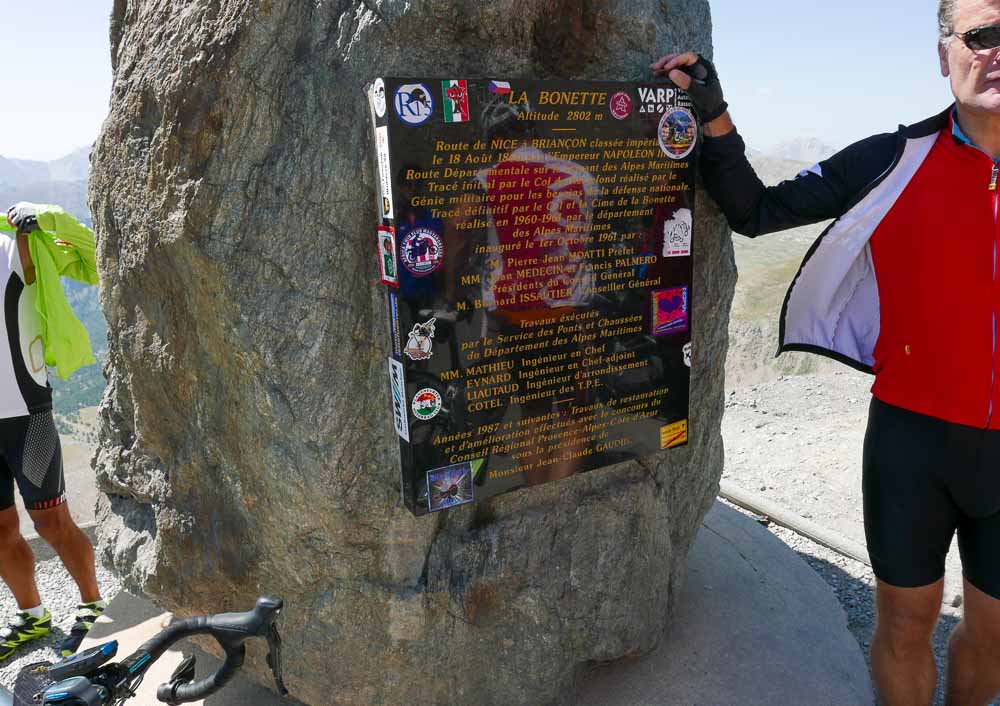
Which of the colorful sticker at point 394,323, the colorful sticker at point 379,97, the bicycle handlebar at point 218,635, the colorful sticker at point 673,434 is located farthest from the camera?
the colorful sticker at point 673,434

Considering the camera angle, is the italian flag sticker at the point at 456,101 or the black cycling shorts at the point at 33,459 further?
the black cycling shorts at the point at 33,459

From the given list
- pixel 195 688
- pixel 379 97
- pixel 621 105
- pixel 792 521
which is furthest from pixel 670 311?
pixel 792 521

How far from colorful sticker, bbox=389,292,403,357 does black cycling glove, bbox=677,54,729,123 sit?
1.57 metres

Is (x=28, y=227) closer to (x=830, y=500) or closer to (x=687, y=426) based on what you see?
(x=687, y=426)

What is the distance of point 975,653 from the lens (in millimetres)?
3184

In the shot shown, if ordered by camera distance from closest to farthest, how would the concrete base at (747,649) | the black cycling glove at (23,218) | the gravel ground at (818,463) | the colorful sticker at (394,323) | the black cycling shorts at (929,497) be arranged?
the colorful sticker at (394,323)
the black cycling shorts at (929,497)
the concrete base at (747,649)
the black cycling glove at (23,218)
the gravel ground at (818,463)

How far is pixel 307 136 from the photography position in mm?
2701

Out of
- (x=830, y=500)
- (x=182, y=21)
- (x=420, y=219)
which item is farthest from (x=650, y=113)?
(x=830, y=500)

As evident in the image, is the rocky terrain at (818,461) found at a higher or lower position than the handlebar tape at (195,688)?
lower

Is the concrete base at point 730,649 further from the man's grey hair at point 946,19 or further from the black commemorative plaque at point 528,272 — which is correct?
the man's grey hair at point 946,19

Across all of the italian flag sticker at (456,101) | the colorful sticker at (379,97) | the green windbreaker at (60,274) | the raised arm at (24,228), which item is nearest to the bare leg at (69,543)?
the green windbreaker at (60,274)

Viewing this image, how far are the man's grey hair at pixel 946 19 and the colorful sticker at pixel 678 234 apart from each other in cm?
113

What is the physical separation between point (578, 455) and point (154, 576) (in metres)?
2.11

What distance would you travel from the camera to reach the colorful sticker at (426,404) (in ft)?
9.00
